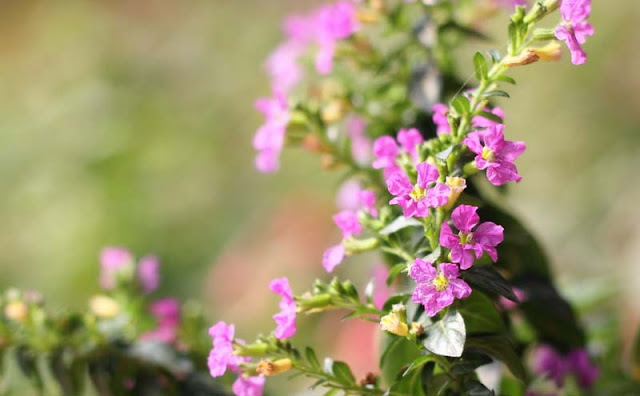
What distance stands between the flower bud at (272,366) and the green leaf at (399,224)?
0.11 meters

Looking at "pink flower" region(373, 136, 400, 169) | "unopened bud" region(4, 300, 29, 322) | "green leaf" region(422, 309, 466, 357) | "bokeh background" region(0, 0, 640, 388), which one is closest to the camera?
"green leaf" region(422, 309, 466, 357)

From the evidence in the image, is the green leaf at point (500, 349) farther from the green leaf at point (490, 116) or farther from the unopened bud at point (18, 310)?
the unopened bud at point (18, 310)

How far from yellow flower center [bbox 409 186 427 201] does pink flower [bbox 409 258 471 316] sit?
4 centimetres

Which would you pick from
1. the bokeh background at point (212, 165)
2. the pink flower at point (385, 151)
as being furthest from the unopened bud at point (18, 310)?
the bokeh background at point (212, 165)

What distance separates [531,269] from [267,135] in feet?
0.89

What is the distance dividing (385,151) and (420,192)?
0.32 feet

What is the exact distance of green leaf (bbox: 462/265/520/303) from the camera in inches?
19.5

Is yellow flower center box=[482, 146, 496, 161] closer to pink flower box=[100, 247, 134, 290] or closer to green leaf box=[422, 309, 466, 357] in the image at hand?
green leaf box=[422, 309, 466, 357]

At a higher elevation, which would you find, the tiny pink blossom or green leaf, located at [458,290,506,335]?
the tiny pink blossom

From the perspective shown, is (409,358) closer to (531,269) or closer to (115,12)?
(531,269)

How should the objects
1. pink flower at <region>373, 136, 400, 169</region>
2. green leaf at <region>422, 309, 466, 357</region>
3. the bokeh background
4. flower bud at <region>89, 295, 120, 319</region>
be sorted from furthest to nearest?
the bokeh background
flower bud at <region>89, 295, 120, 319</region>
pink flower at <region>373, 136, 400, 169</region>
green leaf at <region>422, 309, 466, 357</region>

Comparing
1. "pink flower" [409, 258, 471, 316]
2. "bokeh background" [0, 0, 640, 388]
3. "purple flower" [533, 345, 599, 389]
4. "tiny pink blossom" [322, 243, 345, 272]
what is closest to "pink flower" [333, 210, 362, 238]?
"tiny pink blossom" [322, 243, 345, 272]

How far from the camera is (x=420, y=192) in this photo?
49 cm

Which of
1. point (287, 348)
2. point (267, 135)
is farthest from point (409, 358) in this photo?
point (267, 135)
